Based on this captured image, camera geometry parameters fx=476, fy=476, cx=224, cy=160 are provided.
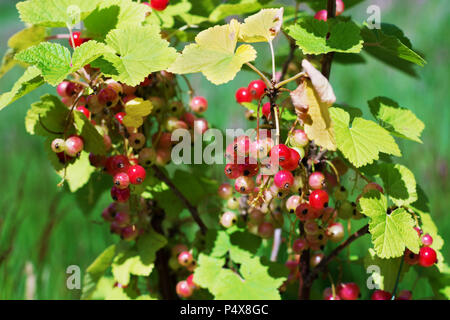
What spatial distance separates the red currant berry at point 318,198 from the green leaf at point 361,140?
0.08m

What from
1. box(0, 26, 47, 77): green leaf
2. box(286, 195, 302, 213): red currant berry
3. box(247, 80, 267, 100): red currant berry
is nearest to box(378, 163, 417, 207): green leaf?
box(286, 195, 302, 213): red currant berry

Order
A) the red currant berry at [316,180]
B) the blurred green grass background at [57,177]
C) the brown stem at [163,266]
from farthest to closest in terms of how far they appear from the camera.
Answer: the blurred green grass background at [57,177]
the brown stem at [163,266]
the red currant berry at [316,180]

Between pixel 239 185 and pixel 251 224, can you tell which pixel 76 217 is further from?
pixel 239 185

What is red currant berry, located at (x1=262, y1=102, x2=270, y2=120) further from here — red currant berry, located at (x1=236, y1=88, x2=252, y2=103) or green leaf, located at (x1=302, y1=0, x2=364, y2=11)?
green leaf, located at (x1=302, y1=0, x2=364, y2=11)

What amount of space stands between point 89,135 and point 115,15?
237 mm

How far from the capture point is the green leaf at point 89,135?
89 centimetres

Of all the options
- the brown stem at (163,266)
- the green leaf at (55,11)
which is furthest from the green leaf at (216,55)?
the brown stem at (163,266)

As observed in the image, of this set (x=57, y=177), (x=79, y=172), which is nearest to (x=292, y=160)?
(x=79, y=172)

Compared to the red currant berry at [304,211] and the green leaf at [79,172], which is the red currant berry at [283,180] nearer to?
the red currant berry at [304,211]

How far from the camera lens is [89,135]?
0.91m

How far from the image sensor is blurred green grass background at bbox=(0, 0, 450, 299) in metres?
1.49

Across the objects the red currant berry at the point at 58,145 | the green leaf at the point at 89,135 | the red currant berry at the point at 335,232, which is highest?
the green leaf at the point at 89,135
